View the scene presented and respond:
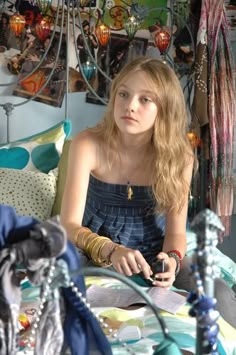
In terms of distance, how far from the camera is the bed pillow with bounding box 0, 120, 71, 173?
2021 mm

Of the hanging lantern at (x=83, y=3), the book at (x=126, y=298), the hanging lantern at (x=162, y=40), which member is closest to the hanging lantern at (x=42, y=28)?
the hanging lantern at (x=83, y=3)

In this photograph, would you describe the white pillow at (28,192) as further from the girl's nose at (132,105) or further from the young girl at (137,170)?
the girl's nose at (132,105)

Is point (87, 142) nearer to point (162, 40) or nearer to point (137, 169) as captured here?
point (137, 169)

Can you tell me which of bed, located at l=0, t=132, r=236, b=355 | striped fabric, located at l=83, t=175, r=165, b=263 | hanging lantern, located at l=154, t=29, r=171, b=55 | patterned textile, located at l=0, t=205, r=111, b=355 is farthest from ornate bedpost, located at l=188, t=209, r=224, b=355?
hanging lantern, located at l=154, t=29, r=171, b=55

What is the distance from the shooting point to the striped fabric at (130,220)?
1.64m

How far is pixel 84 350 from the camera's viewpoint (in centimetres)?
74

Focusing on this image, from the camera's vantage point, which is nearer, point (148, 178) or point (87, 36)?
point (148, 178)

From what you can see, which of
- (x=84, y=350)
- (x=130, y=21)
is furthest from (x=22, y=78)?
(x=84, y=350)

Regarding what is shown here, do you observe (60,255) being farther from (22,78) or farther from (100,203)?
(22,78)

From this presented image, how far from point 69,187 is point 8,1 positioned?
40.6 inches

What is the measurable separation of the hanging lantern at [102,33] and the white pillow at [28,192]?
0.60 metres

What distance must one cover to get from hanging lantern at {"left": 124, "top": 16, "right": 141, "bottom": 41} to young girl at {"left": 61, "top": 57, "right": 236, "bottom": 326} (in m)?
0.57

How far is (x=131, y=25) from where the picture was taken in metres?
2.19

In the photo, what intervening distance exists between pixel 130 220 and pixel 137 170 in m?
0.14
